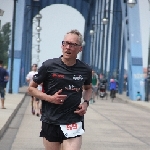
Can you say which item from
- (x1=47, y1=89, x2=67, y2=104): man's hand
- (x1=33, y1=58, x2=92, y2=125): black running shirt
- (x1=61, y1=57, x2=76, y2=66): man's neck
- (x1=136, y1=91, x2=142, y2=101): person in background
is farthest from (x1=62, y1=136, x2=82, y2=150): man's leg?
(x1=136, y1=91, x2=142, y2=101): person in background

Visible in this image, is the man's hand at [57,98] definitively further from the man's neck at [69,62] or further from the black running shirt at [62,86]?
the man's neck at [69,62]

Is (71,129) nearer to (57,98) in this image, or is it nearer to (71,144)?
(71,144)

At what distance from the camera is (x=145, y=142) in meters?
14.4

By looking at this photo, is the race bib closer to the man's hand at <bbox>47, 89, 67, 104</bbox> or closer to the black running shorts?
the black running shorts

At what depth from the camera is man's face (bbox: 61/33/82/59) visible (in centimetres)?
628

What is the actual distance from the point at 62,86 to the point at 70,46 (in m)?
0.38

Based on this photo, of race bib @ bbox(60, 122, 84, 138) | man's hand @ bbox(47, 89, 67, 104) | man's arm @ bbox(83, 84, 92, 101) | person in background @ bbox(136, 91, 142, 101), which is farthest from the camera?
person in background @ bbox(136, 91, 142, 101)

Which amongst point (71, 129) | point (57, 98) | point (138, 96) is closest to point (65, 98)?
point (57, 98)

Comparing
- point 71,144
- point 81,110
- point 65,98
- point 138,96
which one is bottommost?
point 138,96

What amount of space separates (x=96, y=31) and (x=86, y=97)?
88.1 metres

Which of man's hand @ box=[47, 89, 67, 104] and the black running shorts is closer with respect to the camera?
man's hand @ box=[47, 89, 67, 104]

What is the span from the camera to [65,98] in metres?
6.28

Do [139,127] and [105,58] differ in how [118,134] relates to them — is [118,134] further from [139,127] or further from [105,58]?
[105,58]

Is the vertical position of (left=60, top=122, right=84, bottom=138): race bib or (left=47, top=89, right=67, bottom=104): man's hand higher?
(left=47, top=89, right=67, bottom=104): man's hand
